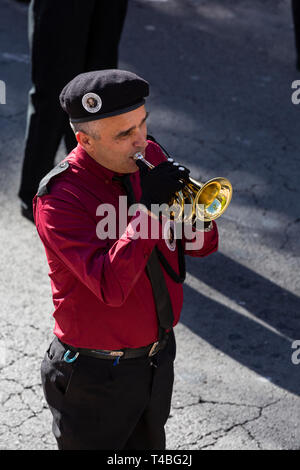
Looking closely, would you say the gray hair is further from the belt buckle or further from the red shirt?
the belt buckle

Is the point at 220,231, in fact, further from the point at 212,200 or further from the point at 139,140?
the point at 139,140

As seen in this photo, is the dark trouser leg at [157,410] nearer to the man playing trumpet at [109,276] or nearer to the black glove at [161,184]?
the man playing trumpet at [109,276]

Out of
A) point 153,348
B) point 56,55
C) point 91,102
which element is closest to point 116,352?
point 153,348

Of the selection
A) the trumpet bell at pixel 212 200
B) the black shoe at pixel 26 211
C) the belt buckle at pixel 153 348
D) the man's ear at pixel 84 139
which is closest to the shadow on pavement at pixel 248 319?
the black shoe at pixel 26 211

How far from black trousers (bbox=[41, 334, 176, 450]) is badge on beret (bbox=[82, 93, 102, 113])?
92 cm

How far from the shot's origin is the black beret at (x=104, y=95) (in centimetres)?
A: 264

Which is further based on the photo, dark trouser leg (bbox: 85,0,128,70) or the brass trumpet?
dark trouser leg (bbox: 85,0,128,70)

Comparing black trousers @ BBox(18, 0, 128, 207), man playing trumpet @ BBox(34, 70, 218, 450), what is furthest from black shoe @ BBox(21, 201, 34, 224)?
man playing trumpet @ BBox(34, 70, 218, 450)

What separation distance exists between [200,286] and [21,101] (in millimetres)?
2832

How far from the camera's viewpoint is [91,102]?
2650 millimetres

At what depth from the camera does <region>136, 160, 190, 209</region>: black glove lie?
2.58 m

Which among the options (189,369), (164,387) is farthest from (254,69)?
(164,387)

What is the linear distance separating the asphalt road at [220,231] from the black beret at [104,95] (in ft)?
5.95

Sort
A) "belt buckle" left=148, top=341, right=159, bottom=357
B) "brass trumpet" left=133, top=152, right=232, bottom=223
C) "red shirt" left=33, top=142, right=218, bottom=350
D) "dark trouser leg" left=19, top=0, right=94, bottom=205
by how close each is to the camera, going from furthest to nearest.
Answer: "dark trouser leg" left=19, top=0, right=94, bottom=205 < "belt buckle" left=148, top=341, right=159, bottom=357 < "brass trumpet" left=133, top=152, right=232, bottom=223 < "red shirt" left=33, top=142, right=218, bottom=350
